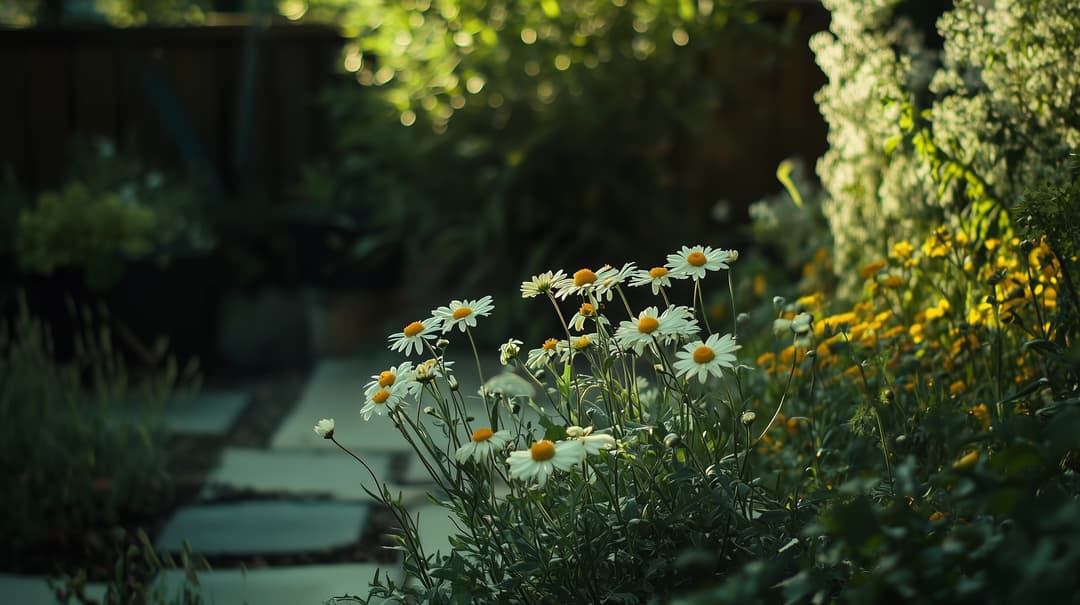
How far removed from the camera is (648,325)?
144cm

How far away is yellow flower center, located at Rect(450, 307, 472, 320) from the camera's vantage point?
1.56m

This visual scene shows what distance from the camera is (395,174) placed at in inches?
196

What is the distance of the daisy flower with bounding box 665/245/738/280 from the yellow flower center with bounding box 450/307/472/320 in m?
0.28

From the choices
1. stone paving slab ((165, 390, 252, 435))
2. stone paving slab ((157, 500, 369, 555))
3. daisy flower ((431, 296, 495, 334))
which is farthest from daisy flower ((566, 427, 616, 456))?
stone paving slab ((165, 390, 252, 435))

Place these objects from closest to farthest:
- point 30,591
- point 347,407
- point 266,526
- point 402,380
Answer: point 402,380
point 30,591
point 266,526
point 347,407

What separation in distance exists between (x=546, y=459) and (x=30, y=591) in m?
1.42

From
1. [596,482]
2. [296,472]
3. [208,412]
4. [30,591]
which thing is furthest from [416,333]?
[208,412]

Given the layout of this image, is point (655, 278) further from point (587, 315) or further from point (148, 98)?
point (148, 98)

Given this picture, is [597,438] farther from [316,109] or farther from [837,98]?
[316,109]

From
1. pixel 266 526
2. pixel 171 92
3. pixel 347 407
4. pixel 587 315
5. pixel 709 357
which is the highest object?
pixel 171 92

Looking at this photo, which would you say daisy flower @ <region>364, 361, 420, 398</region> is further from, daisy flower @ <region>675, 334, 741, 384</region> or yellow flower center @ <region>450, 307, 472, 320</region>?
daisy flower @ <region>675, 334, 741, 384</region>

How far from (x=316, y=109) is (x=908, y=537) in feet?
16.1

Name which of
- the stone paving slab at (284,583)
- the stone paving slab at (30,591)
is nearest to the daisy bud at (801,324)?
the stone paving slab at (284,583)

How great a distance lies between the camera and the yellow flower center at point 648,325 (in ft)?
4.72
